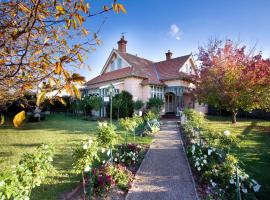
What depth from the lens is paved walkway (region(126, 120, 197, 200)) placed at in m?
5.64

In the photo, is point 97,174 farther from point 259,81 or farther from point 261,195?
point 259,81

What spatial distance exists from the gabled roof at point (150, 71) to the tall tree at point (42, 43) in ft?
74.6

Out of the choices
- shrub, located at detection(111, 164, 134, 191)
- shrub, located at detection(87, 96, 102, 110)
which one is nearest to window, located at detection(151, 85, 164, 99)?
shrub, located at detection(87, 96, 102, 110)

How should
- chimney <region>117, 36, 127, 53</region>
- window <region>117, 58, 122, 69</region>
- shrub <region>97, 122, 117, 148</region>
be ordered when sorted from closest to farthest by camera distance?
shrub <region>97, 122, 117, 148</region>
window <region>117, 58, 122, 69</region>
chimney <region>117, 36, 127, 53</region>

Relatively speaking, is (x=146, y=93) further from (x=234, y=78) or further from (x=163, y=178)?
(x=163, y=178)

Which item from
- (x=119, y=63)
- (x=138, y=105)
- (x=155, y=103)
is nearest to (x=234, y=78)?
(x=155, y=103)

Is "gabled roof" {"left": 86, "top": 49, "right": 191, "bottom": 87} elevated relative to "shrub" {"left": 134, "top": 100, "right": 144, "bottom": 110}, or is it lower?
elevated

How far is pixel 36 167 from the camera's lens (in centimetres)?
382

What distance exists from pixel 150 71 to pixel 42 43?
1119 inches

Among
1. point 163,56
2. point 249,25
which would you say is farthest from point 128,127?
point 163,56

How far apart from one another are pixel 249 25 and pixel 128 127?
34.6 feet

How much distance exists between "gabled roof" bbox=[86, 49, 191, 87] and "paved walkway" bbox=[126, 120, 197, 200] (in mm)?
17603

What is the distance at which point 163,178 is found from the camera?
22.4ft

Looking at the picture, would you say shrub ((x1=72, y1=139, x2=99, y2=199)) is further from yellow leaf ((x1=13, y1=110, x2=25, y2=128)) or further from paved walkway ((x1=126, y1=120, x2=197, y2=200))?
yellow leaf ((x1=13, y1=110, x2=25, y2=128))
